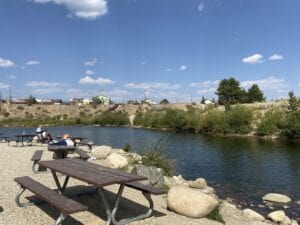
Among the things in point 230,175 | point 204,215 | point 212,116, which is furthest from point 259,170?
point 212,116

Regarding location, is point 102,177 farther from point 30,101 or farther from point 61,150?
point 30,101

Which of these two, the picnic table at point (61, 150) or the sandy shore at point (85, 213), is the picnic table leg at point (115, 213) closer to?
the sandy shore at point (85, 213)

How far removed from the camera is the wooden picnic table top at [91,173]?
6688 millimetres

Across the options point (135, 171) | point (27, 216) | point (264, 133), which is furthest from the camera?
point (264, 133)

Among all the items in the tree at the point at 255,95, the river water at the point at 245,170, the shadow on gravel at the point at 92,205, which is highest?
the tree at the point at 255,95

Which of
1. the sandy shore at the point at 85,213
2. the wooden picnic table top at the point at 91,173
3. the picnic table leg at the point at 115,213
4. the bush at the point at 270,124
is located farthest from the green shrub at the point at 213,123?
the picnic table leg at the point at 115,213

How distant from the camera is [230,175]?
67.6 feet

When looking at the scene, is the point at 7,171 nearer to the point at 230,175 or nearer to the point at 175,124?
the point at 230,175

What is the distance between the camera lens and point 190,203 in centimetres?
867

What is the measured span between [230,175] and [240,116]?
1372 inches

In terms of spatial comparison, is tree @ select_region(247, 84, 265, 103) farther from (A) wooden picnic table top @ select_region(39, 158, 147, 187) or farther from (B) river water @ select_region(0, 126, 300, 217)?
(A) wooden picnic table top @ select_region(39, 158, 147, 187)

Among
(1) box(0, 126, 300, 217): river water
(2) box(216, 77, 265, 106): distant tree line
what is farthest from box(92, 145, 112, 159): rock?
(2) box(216, 77, 265, 106): distant tree line

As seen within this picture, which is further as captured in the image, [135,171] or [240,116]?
[240,116]

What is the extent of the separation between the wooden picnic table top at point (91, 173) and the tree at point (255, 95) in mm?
71326
